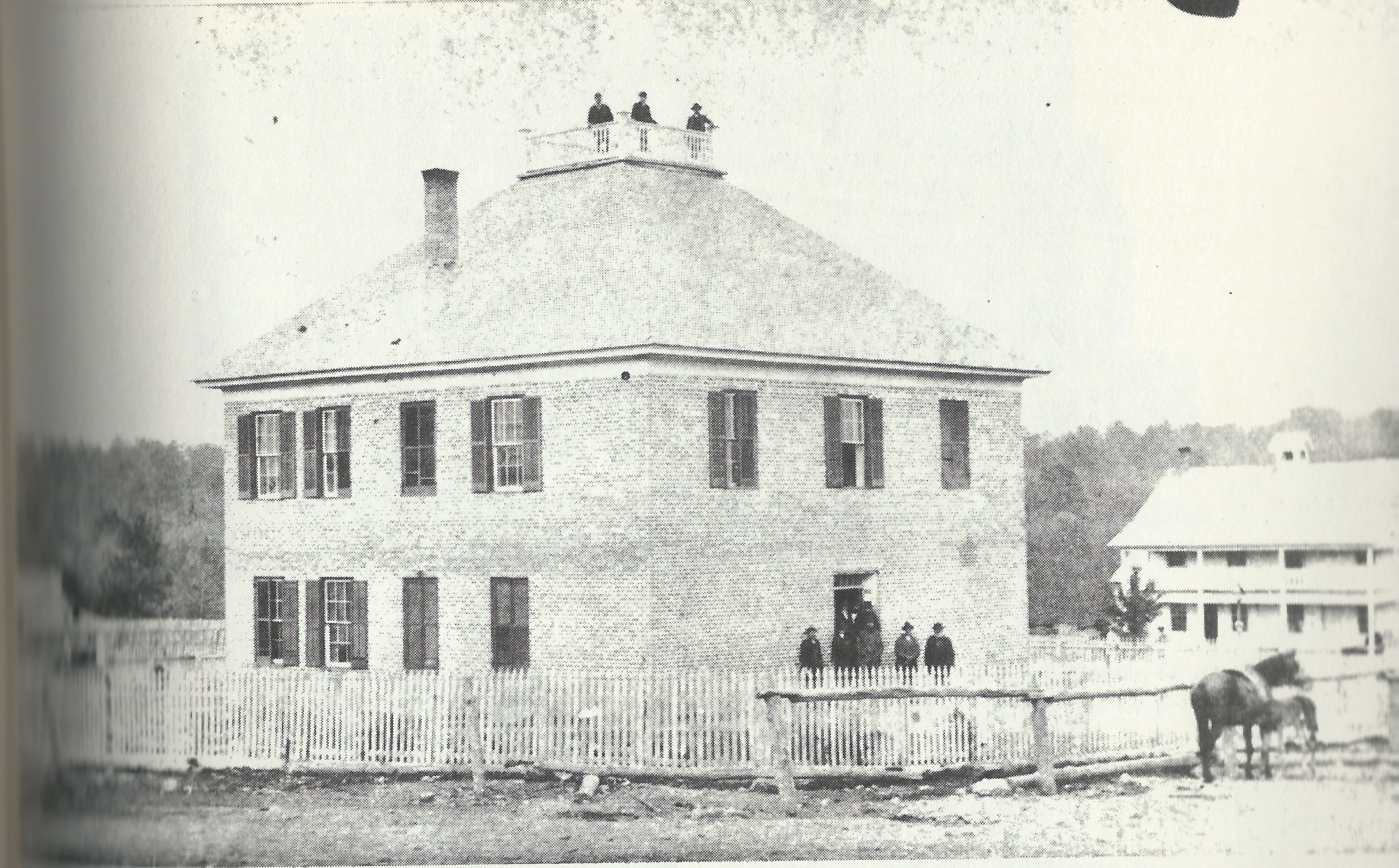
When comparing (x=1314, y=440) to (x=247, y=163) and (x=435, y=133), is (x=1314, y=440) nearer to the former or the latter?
(x=435, y=133)

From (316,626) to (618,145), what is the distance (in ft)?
19.0

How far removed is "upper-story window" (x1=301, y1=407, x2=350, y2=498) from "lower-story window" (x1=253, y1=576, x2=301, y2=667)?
157cm

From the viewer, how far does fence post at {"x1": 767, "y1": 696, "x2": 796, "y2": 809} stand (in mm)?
15922

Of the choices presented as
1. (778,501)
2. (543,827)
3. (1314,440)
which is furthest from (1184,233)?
(543,827)

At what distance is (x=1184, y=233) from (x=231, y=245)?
816 cm

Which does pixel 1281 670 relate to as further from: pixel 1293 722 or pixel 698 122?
pixel 698 122

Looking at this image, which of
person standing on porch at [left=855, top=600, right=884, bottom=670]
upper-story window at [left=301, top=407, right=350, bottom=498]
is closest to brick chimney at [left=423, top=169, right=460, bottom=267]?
upper-story window at [left=301, top=407, right=350, bottom=498]

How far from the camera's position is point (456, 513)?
18.5 metres

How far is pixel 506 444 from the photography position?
18562mm

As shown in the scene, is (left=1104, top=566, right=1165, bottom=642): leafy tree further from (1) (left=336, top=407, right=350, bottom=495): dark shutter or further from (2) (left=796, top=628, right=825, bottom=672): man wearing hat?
(1) (left=336, top=407, right=350, bottom=495): dark shutter

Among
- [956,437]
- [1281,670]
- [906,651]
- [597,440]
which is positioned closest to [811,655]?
[906,651]

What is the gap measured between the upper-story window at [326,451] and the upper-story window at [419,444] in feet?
2.20

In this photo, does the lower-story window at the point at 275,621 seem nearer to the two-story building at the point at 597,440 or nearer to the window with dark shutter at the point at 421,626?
the two-story building at the point at 597,440

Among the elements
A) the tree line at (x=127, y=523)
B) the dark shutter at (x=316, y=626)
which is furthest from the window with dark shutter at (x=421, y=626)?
the tree line at (x=127, y=523)
